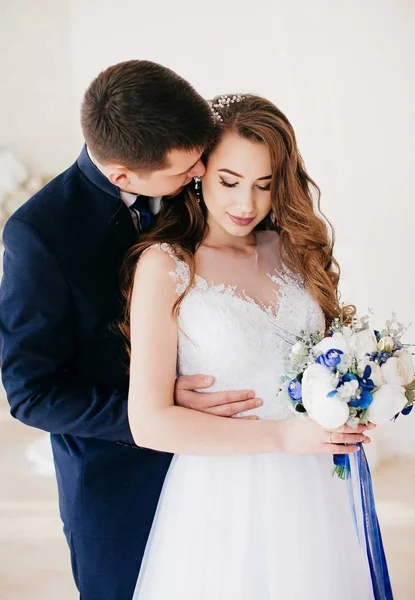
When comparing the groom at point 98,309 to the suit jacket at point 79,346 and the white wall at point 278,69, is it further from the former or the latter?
the white wall at point 278,69

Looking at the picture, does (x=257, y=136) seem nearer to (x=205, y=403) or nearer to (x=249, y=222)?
(x=249, y=222)

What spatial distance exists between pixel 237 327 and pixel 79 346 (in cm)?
44

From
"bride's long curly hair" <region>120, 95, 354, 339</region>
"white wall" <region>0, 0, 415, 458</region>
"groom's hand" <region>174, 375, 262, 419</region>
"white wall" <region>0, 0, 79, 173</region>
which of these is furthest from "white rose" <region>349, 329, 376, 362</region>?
"white wall" <region>0, 0, 79, 173</region>

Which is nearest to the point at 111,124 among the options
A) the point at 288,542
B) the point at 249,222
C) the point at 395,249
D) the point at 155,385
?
the point at 249,222

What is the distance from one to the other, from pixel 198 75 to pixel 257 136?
195cm

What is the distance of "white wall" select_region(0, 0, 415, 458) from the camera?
3.62 m

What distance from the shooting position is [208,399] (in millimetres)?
1891

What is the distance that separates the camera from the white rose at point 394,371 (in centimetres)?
169

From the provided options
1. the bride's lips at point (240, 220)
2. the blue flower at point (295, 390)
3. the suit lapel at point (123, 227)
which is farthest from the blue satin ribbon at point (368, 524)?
the suit lapel at point (123, 227)

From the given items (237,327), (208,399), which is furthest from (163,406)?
(237,327)

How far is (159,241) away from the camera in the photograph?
1960mm

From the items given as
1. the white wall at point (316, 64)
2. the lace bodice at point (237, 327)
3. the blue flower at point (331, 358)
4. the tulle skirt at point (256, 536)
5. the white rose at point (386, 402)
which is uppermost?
the white wall at point (316, 64)

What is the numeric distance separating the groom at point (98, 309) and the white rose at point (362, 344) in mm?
356

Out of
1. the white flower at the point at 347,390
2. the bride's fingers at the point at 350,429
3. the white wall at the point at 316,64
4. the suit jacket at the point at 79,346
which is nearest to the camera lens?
the white flower at the point at 347,390
